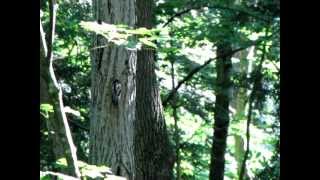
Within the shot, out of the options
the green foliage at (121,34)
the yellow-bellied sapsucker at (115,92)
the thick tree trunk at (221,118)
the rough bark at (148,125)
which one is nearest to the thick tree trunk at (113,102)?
the yellow-bellied sapsucker at (115,92)

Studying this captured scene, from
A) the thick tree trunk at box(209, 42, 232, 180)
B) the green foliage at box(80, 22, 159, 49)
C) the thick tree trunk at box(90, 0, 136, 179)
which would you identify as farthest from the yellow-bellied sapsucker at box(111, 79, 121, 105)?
the thick tree trunk at box(209, 42, 232, 180)

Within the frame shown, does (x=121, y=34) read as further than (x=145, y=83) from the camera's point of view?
No

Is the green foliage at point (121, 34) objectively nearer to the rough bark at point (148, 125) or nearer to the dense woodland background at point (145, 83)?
the dense woodland background at point (145, 83)

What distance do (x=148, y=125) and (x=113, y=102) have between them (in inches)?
168

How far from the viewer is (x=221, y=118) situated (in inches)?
498

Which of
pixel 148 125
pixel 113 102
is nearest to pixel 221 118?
pixel 148 125

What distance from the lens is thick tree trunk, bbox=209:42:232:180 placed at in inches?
494

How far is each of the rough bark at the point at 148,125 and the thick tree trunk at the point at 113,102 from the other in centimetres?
401

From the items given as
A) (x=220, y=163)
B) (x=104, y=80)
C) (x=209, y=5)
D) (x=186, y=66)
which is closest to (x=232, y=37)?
(x=209, y=5)

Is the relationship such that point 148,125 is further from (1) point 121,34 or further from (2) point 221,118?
(1) point 121,34

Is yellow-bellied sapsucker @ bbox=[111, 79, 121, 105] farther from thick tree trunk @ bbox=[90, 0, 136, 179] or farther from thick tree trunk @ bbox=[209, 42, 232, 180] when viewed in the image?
thick tree trunk @ bbox=[209, 42, 232, 180]

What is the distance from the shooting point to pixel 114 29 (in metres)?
3.95

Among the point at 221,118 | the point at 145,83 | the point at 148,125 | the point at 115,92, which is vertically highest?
the point at 115,92
